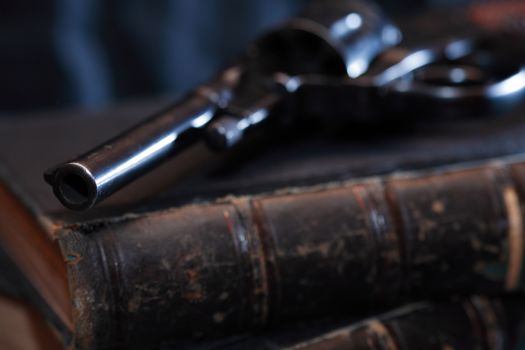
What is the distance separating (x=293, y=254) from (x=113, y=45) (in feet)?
1.53

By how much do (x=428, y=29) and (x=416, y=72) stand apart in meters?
0.07

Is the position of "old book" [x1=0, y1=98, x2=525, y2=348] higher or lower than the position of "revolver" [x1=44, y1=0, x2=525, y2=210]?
lower

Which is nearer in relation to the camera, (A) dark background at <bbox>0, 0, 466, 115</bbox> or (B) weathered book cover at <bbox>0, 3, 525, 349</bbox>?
(B) weathered book cover at <bbox>0, 3, 525, 349</bbox>

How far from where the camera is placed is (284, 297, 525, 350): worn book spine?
495 millimetres

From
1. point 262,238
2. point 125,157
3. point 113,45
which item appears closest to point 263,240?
point 262,238

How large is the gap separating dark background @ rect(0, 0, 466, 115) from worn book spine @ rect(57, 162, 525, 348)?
349mm

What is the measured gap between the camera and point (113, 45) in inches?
33.6

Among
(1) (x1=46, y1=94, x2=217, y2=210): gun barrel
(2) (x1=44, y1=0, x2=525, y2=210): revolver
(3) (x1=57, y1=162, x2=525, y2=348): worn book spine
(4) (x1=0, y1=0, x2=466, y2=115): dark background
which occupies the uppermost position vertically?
(4) (x1=0, y1=0, x2=466, y2=115): dark background

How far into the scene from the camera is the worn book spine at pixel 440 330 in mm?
495

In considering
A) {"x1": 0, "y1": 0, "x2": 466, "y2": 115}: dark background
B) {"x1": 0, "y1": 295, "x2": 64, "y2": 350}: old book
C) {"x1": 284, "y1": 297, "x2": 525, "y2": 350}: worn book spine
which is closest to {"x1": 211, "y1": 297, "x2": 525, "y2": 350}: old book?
{"x1": 284, "y1": 297, "x2": 525, "y2": 350}: worn book spine

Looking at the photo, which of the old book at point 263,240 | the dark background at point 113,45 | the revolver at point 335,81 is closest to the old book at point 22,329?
the old book at point 263,240

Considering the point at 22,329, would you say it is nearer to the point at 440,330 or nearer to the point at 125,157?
the point at 125,157

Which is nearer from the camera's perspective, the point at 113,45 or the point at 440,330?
the point at 440,330

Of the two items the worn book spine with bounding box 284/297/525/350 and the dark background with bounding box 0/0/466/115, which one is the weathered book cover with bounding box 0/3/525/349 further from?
the dark background with bounding box 0/0/466/115
